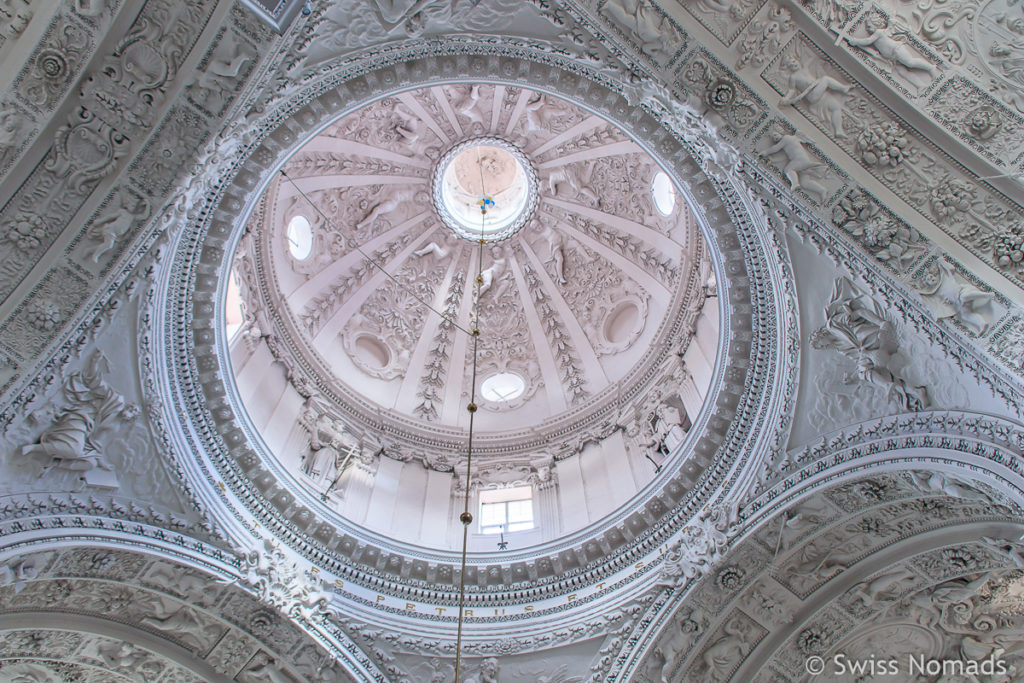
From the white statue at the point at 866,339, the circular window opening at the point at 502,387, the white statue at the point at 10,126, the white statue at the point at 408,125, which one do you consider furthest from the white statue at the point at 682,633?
the white statue at the point at 408,125

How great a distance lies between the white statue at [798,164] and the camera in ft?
26.0

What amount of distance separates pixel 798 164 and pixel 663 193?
8541 millimetres

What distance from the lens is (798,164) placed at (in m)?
8.03

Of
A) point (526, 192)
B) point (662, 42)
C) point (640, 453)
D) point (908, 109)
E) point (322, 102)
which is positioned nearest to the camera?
point (908, 109)

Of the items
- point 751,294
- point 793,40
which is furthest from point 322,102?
point 751,294

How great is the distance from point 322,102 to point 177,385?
457cm

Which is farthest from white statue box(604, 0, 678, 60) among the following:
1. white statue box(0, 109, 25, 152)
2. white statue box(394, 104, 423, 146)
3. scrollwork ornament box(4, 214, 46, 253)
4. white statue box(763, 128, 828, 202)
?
white statue box(394, 104, 423, 146)

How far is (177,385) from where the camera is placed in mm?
10562

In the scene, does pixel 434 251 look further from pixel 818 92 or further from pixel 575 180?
pixel 818 92

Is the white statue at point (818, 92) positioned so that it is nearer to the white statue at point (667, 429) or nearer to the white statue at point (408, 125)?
the white statue at point (667, 429)

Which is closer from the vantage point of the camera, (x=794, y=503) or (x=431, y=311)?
(x=794, y=503)

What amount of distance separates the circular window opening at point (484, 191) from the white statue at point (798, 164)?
11.7 metres

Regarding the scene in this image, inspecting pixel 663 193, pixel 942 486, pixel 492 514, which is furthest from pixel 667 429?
pixel 663 193

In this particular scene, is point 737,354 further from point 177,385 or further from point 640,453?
point 177,385
